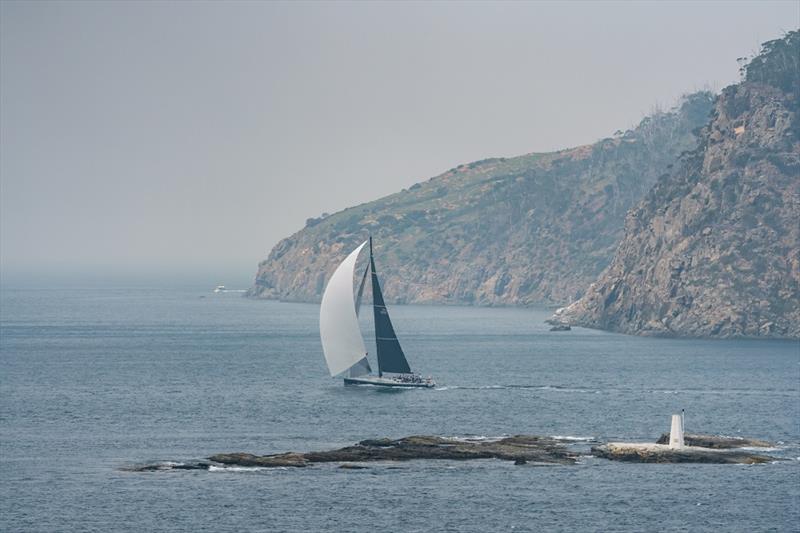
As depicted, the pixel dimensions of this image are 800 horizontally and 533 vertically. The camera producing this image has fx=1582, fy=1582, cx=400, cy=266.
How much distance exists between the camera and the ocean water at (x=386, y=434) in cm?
9150

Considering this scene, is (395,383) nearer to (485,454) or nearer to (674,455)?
(485,454)

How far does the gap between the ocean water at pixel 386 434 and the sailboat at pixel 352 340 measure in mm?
2528

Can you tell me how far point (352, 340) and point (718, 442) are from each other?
4939 cm

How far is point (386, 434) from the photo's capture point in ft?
407

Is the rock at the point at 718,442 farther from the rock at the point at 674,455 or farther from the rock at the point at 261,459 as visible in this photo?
the rock at the point at 261,459

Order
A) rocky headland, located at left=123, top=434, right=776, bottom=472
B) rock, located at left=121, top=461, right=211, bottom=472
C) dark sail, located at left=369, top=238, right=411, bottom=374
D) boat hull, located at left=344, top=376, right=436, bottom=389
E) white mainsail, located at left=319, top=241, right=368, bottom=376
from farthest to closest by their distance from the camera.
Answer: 1. dark sail, located at left=369, top=238, right=411, bottom=374
2. boat hull, located at left=344, top=376, right=436, bottom=389
3. white mainsail, located at left=319, top=241, right=368, bottom=376
4. rocky headland, located at left=123, top=434, right=776, bottom=472
5. rock, located at left=121, top=461, right=211, bottom=472

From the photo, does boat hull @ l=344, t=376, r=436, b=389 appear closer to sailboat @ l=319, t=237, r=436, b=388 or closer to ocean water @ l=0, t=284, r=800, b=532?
sailboat @ l=319, t=237, r=436, b=388

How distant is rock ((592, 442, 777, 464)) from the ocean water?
1335 millimetres

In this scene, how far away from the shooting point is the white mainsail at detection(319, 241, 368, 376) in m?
153

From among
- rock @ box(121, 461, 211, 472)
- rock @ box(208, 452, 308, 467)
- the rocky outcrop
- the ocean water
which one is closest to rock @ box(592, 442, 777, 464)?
the ocean water

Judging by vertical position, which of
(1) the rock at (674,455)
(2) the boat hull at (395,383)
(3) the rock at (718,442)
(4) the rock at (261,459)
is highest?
(2) the boat hull at (395,383)

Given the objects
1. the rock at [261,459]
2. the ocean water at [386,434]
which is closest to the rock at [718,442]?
the ocean water at [386,434]

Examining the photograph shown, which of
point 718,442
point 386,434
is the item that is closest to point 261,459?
point 386,434

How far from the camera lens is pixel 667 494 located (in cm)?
9731
